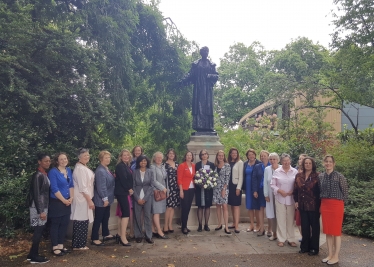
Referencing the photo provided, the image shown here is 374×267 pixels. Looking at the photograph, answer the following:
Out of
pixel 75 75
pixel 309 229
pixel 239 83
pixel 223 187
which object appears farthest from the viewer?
pixel 239 83

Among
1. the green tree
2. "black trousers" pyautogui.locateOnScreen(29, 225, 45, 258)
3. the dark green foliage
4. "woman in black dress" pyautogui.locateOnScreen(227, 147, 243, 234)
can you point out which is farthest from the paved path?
the green tree

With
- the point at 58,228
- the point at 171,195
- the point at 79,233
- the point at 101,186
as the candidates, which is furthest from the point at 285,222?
the point at 58,228

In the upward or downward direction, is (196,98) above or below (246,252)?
above

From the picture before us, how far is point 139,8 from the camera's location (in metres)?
11.8

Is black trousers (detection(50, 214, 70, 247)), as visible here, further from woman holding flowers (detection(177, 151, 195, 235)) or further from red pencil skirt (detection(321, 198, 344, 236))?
red pencil skirt (detection(321, 198, 344, 236))

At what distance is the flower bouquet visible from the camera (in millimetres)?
7114

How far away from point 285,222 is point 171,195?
2344mm

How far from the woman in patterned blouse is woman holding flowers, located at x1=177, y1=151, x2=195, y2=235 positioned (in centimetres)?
222

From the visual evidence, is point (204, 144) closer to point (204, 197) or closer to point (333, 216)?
point (204, 197)

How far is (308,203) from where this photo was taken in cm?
580

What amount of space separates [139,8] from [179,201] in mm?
7382

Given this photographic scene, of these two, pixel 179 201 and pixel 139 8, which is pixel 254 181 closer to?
pixel 179 201

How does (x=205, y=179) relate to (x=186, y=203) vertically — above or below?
above

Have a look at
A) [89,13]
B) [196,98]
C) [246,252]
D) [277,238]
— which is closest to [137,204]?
[246,252]
